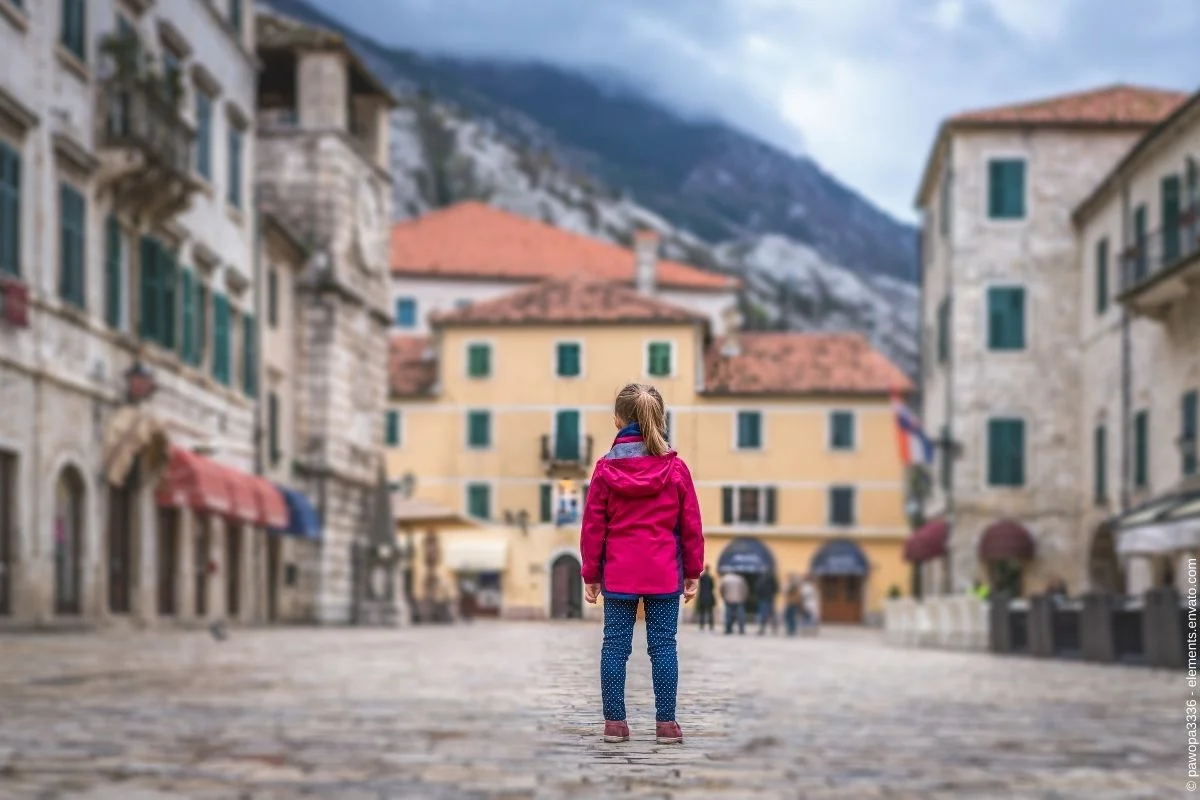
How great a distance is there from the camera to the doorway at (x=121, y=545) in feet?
218

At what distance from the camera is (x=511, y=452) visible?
2.68m

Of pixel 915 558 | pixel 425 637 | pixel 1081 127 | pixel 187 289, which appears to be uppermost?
pixel 1081 127

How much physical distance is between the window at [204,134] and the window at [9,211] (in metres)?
23.5

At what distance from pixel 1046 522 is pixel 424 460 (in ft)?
329

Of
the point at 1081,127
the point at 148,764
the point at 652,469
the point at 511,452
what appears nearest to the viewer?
the point at 652,469

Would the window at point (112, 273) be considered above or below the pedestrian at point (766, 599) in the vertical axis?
above

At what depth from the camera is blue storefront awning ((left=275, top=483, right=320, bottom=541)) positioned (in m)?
89.6

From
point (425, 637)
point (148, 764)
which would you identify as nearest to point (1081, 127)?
point (425, 637)

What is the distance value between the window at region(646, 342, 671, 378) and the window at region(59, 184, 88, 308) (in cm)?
5787

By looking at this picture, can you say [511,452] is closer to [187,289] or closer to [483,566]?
[483,566]

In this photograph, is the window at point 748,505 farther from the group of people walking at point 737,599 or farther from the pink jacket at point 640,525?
the pink jacket at point 640,525

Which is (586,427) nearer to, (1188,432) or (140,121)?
(140,121)

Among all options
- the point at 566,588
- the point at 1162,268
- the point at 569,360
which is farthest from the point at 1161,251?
the point at 566,588

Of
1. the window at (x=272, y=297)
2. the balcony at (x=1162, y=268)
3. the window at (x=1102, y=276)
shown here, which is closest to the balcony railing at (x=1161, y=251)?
the balcony at (x=1162, y=268)
